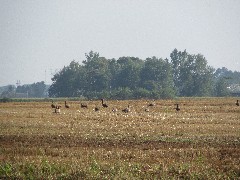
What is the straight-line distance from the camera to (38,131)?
23.0 m

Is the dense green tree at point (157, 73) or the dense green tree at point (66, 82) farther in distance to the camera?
the dense green tree at point (66, 82)

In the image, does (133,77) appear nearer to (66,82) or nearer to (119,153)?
(66,82)

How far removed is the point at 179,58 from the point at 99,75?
42971 millimetres

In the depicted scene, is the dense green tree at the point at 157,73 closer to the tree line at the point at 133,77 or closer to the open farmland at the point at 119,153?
the tree line at the point at 133,77

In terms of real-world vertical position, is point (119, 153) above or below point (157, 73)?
below

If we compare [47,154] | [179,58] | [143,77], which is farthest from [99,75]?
[47,154]

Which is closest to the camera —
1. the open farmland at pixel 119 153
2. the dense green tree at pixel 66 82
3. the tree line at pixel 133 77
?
the open farmland at pixel 119 153

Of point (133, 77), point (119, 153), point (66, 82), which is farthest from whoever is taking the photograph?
point (66, 82)

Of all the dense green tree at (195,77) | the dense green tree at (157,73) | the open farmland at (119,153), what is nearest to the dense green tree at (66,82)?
the dense green tree at (157,73)

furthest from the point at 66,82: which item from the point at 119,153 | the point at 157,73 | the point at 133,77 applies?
the point at 119,153

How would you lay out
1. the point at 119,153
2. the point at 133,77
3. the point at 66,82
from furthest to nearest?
the point at 66,82 < the point at 133,77 < the point at 119,153

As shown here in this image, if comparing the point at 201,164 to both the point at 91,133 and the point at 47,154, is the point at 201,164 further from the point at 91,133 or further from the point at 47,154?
the point at 91,133

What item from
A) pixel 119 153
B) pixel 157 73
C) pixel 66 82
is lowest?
pixel 119 153

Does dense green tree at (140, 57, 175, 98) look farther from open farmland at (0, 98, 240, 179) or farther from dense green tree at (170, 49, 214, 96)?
open farmland at (0, 98, 240, 179)
